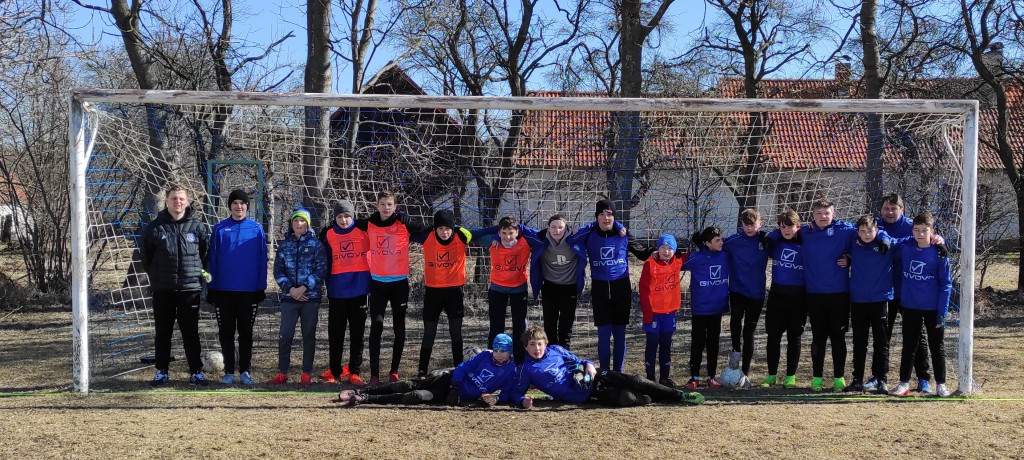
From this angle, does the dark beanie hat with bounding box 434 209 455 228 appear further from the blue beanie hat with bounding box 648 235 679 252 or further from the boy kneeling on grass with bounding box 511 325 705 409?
the blue beanie hat with bounding box 648 235 679 252

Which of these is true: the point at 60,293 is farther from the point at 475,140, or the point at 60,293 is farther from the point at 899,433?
the point at 899,433

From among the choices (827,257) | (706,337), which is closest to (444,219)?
(706,337)

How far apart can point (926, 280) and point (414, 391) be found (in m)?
3.93

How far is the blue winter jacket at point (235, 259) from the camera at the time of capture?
5.91 m

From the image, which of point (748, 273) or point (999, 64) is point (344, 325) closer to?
point (748, 273)

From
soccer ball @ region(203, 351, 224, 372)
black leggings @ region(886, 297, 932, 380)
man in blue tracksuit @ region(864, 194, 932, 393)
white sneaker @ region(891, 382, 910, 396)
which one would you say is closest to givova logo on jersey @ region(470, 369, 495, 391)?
soccer ball @ region(203, 351, 224, 372)

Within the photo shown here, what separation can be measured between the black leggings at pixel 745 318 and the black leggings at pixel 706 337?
6.1 inches

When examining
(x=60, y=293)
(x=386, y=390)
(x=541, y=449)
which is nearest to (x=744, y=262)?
(x=541, y=449)

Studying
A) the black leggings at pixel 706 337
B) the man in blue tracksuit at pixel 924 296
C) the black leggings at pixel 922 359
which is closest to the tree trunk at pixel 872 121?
the man in blue tracksuit at pixel 924 296

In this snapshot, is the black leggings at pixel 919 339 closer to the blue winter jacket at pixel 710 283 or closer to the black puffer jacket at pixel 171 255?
the blue winter jacket at pixel 710 283

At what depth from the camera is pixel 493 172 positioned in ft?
28.0

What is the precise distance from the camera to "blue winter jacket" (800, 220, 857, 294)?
5.71 meters

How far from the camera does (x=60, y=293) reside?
1108 cm

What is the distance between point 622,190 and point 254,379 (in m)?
4.17
